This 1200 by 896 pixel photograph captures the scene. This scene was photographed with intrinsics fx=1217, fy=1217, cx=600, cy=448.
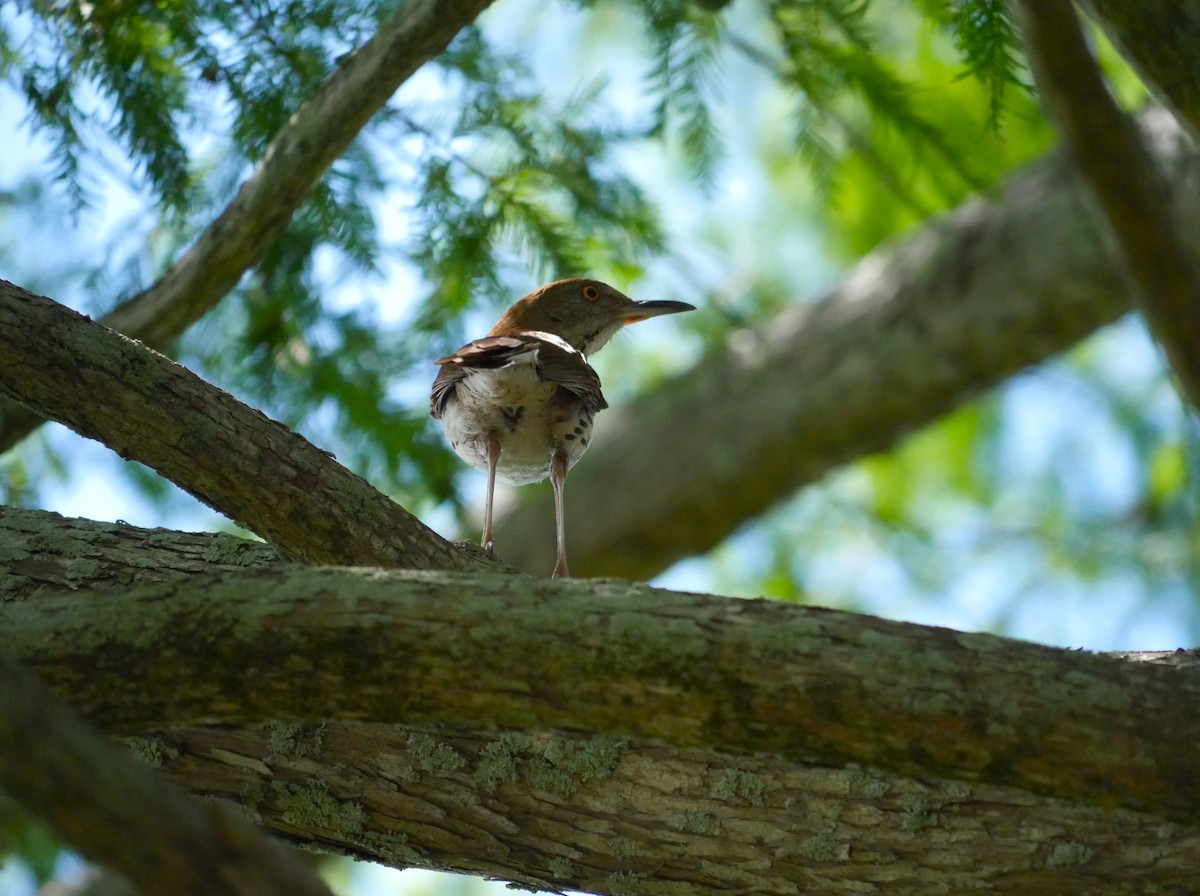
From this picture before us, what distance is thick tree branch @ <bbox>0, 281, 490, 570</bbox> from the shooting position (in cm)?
342

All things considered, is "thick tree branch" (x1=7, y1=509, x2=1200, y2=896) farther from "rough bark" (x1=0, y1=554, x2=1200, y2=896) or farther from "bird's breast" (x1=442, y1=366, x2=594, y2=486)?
"bird's breast" (x1=442, y1=366, x2=594, y2=486)

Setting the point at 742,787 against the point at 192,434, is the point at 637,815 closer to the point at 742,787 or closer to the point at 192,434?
the point at 742,787

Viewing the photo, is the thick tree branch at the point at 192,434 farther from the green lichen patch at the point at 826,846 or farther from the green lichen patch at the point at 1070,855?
the green lichen patch at the point at 1070,855

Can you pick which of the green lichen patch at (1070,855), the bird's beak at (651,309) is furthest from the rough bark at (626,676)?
the bird's beak at (651,309)

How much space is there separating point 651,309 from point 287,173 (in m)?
2.78

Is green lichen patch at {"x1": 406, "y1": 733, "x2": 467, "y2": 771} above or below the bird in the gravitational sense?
below

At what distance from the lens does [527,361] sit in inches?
204

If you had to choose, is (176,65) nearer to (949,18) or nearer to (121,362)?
(121,362)

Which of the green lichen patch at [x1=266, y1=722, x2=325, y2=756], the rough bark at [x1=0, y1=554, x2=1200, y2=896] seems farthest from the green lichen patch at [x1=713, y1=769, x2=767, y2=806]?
the green lichen patch at [x1=266, y1=722, x2=325, y2=756]

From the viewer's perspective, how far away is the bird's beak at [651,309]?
6613mm

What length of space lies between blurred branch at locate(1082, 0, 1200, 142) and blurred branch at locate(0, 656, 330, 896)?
3.27 metres

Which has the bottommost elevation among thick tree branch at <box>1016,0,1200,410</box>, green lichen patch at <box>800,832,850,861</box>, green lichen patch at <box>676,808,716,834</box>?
green lichen patch at <box>800,832,850,861</box>

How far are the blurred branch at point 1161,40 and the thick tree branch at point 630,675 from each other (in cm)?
195

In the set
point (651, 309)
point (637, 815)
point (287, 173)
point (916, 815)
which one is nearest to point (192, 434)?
point (287, 173)
